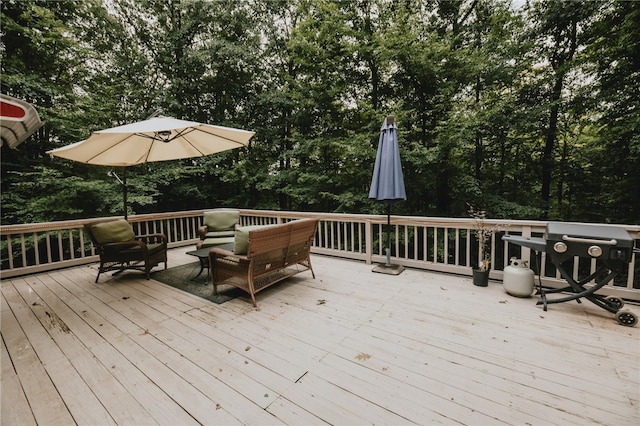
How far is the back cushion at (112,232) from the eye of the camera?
3865 mm

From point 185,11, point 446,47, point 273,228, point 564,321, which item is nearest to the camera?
point 564,321

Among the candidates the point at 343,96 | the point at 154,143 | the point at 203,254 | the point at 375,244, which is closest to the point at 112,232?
the point at 203,254

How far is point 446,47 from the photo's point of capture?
6.18 metres

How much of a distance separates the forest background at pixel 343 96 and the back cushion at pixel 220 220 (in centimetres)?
279

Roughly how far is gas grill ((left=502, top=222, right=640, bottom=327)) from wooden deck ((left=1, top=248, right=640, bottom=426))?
148 mm

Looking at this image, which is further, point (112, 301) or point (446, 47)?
point (446, 47)

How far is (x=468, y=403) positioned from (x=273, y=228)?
91.0 inches

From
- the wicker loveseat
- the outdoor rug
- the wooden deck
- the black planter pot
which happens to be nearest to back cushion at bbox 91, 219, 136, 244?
the outdoor rug

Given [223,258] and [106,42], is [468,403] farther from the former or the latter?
[106,42]

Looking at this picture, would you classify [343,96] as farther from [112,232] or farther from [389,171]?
[112,232]

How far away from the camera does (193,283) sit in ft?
12.6

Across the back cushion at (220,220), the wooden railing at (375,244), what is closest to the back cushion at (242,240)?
the wooden railing at (375,244)

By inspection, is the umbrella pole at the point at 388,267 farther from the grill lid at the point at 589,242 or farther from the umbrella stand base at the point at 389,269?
the grill lid at the point at 589,242

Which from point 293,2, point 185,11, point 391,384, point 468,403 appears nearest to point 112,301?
point 391,384
